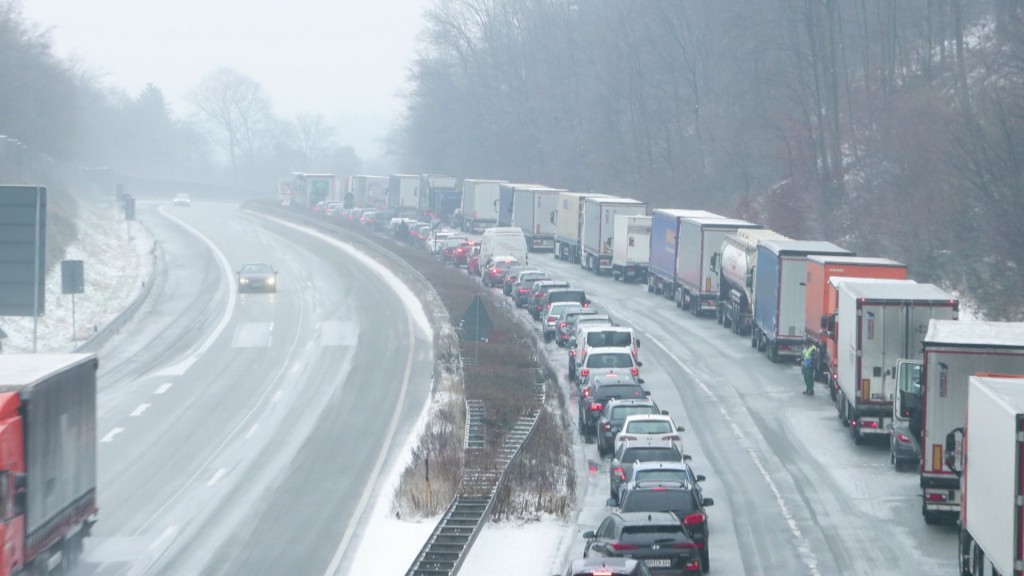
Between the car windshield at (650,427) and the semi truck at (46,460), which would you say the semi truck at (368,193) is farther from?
the semi truck at (46,460)

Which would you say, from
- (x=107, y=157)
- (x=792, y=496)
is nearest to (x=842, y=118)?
(x=792, y=496)

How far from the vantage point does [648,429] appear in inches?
969

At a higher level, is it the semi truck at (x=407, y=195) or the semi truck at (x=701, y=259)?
the semi truck at (x=407, y=195)

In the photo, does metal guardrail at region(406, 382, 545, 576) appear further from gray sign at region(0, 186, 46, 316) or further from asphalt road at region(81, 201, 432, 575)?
gray sign at region(0, 186, 46, 316)

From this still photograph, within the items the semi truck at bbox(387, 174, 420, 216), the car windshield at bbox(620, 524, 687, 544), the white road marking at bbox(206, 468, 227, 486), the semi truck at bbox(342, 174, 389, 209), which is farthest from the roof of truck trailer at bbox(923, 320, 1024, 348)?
the semi truck at bbox(342, 174, 389, 209)

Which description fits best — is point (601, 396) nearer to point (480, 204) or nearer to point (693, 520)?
point (693, 520)

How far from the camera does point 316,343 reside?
142 ft

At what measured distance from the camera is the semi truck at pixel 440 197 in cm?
Result: 9725

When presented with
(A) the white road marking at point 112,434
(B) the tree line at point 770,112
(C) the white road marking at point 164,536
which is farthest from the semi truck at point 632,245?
(C) the white road marking at point 164,536

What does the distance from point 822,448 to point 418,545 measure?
1076 centimetres

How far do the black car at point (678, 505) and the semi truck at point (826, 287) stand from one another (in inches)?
567

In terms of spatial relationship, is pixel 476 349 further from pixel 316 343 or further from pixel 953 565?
pixel 953 565

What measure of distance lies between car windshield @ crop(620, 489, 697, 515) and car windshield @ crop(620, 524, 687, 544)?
5.18ft

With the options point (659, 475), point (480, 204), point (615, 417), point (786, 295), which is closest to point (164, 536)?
point (659, 475)
